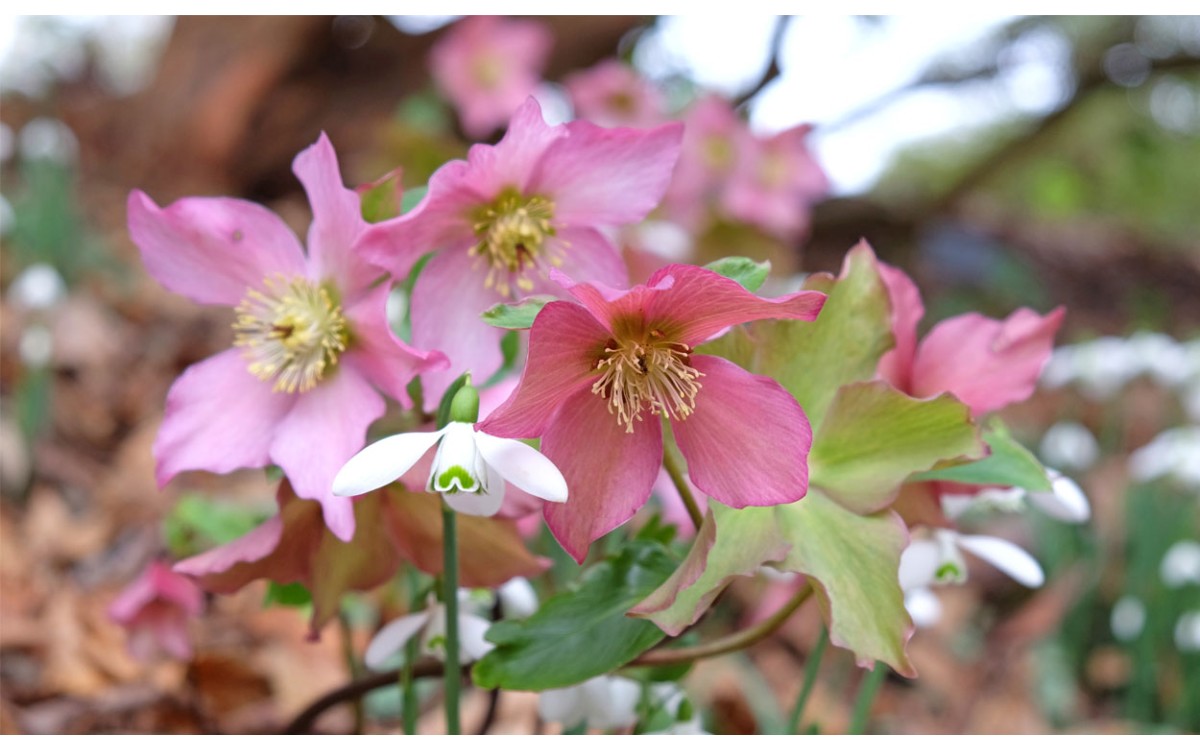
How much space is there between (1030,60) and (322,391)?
3.54 m

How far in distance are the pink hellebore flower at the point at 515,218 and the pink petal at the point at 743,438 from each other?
4.5 inches

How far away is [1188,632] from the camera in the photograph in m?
1.44

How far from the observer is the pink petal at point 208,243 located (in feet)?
1.75

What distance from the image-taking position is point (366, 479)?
0.40 meters

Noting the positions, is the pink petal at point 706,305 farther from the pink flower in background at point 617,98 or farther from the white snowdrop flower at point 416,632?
the pink flower in background at point 617,98

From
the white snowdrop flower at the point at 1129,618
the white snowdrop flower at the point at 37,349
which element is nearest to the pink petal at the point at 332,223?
the white snowdrop flower at the point at 37,349

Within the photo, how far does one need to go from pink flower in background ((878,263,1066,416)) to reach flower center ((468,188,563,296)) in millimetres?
191

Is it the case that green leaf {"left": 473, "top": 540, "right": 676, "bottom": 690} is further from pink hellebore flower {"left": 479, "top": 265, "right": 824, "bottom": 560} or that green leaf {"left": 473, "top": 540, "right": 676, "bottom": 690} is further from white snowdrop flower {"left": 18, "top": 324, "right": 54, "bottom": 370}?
white snowdrop flower {"left": 18, "top": 324, "right": 54, "bottom": 370}

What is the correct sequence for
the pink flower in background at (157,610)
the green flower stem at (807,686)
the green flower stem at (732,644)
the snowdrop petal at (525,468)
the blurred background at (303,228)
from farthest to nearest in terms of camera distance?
the blurred background at (303,228)
the pink flower in background at (157,610)
the green flower stem at (807,686)
the green flower stem at (732,644)
the snowdrop petal at (525,468)

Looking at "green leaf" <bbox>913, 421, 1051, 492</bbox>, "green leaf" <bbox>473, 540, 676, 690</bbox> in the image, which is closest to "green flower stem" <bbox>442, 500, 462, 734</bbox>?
"green leaf" <bbox>473, 540, 676, 690</bbox>

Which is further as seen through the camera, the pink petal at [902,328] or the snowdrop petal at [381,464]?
the pink petal at [902,328]

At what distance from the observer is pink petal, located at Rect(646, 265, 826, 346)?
401 mm

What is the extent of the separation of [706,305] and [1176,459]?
1.47 meters

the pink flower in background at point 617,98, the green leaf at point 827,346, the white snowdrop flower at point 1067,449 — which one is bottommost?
the white snowdrop flower at point 1067,449
